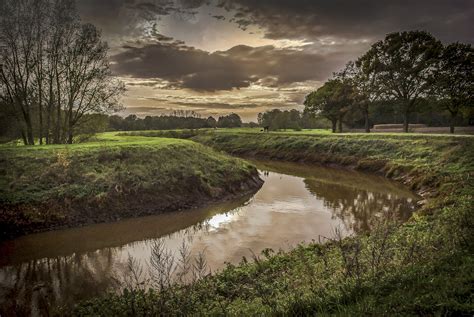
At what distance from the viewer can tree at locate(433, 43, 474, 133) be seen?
128ft

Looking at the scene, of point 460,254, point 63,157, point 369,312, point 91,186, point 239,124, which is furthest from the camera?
point 239,124

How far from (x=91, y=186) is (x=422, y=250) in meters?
15.6

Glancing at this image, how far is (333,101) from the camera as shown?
56.9 m

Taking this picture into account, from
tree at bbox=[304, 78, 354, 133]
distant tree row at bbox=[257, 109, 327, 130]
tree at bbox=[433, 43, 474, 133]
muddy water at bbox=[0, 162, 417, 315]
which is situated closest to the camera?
muddy water at bbox=[0, 162, 417, 315]

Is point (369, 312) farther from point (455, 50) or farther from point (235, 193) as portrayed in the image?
point (455, 50)

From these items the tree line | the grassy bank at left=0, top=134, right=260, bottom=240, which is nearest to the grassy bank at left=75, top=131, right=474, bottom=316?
the grassy bank at left=0, top=134, right=260, bottom=240

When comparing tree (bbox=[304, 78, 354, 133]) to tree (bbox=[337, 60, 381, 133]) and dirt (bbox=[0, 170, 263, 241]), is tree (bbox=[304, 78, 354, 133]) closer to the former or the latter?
tree (bbox=[337, 60, 381, 133])

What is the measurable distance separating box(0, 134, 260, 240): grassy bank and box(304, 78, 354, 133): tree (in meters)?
37.4

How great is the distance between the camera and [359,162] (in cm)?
3503

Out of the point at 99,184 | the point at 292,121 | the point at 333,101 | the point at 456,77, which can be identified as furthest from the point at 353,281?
the point at 292,121

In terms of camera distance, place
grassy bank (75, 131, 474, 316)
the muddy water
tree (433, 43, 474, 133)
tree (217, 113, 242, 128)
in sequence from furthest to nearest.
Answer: tree (217, 113, 242, 128) < tree (433, 43, 474, 133) < the muddy water < grassy bank (75, 131, 474, 316)

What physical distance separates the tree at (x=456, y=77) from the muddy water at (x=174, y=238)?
75.6 feet

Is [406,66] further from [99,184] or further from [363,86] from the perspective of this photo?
[99,184]

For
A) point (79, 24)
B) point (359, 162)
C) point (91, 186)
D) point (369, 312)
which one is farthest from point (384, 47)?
point (369, 312)
